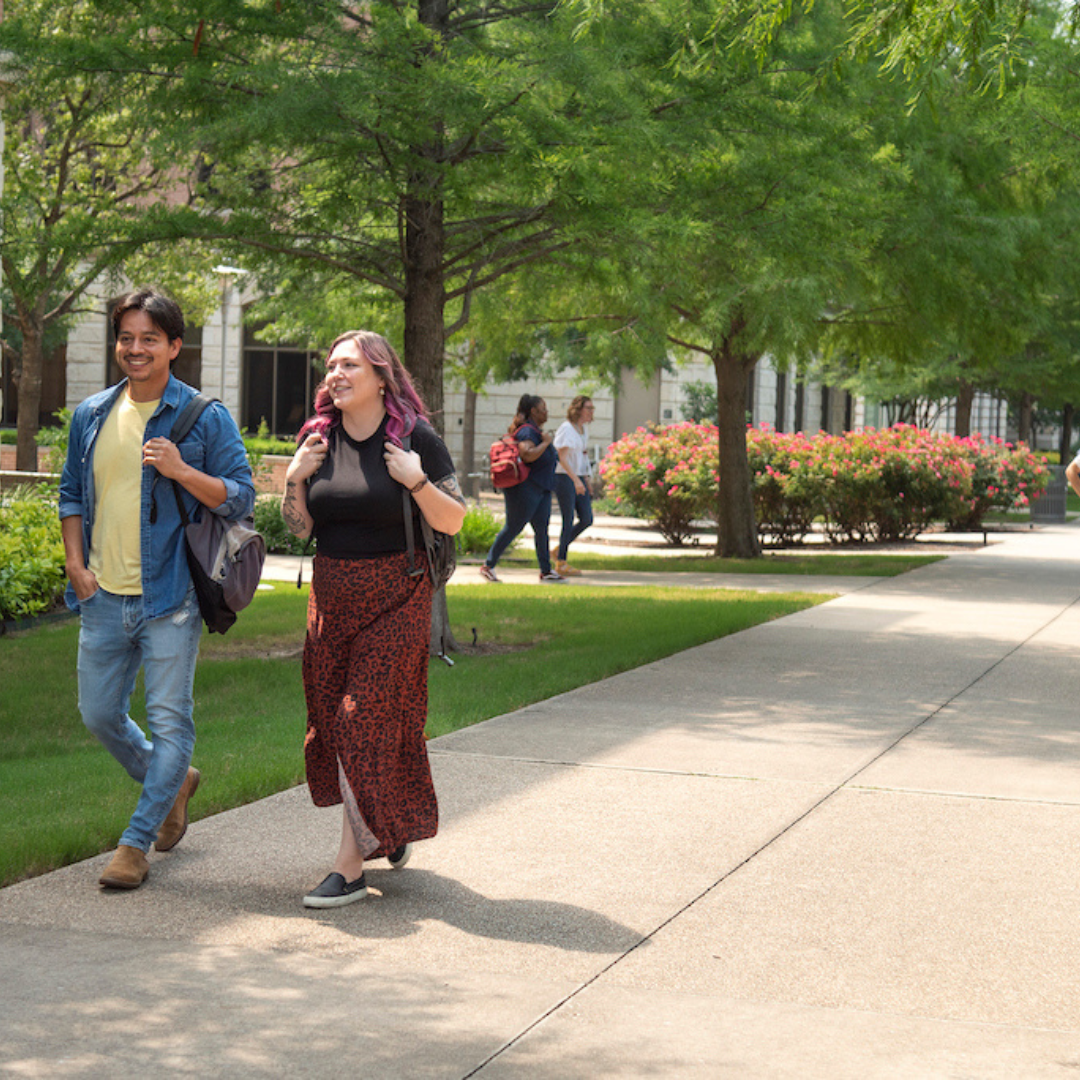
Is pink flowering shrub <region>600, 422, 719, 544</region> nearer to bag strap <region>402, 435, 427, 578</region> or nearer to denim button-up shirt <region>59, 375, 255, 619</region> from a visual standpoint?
denim button-up shirt <region>59, 375, 255, 619</region>

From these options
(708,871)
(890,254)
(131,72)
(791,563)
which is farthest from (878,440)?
(708,871)

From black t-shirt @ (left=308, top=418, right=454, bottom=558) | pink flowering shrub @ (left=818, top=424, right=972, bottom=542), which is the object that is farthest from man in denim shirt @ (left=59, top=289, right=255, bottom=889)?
pink flowering shrub @ (left=818, top=424, right=972, bottom=542)

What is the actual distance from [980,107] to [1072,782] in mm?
10578

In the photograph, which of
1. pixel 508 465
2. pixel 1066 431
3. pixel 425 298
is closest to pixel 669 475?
pixel 508 465

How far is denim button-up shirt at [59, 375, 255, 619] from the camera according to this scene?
5133mm

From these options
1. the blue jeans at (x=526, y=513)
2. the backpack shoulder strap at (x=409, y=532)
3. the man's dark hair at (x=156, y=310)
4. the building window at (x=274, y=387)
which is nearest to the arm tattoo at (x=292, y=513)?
the backpack shoulder strap at (x=409, y=532)

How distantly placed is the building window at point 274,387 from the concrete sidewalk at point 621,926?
34.9 metres

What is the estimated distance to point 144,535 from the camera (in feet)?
16.8

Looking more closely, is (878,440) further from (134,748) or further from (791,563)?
Result: (134,748)

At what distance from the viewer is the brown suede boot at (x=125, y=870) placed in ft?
16.4

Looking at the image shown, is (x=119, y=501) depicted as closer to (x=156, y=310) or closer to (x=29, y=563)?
(x=156, y=310)

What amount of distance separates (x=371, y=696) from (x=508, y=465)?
9275 mm

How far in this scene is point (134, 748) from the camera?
17.8 ft

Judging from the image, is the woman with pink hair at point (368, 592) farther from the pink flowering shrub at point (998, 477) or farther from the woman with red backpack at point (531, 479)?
the pink flowering shrub at point (998, 477)
